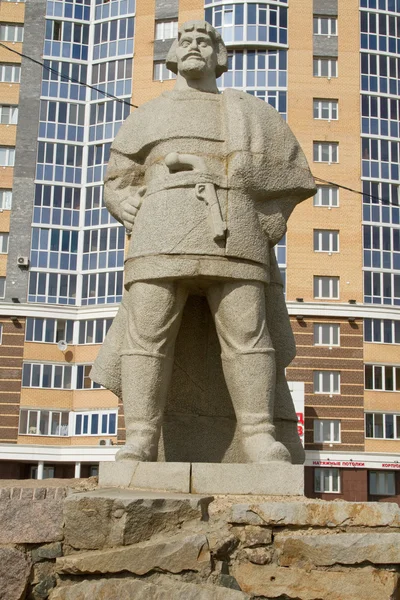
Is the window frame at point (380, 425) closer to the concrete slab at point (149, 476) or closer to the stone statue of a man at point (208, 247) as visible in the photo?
the stone statue of a man at point (208, 247)

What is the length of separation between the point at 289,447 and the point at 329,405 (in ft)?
127

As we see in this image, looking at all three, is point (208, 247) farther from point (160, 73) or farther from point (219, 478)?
point (160, 73)

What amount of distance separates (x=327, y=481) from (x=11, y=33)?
3051 centimetres

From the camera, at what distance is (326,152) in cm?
4822

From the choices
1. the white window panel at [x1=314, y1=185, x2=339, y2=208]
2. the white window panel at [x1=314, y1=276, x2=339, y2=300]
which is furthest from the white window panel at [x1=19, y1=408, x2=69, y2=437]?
the white window panel at [x1=314, y1=185, x2=339, y2=208]

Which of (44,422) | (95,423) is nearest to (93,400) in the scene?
(95,423)

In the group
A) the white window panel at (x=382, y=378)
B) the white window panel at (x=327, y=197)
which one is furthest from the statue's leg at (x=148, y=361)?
the white window panel at (x=327, y=197)

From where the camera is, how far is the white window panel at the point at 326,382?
45688mm

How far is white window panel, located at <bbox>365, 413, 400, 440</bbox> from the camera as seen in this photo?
45031mm

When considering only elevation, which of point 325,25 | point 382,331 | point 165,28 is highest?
point 325,25

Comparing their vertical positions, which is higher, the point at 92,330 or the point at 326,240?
the point at 326,240

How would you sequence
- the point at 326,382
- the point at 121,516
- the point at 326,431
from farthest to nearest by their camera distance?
the point at 326,382 → the point at 326,431 → the point at 121,516

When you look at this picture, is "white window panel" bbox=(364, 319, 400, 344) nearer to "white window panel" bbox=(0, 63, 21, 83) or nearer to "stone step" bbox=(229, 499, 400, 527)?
"white window panel" bbox=(0, 63, 21, 83)

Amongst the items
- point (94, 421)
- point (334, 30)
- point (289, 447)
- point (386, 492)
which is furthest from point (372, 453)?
point (289, 447)
